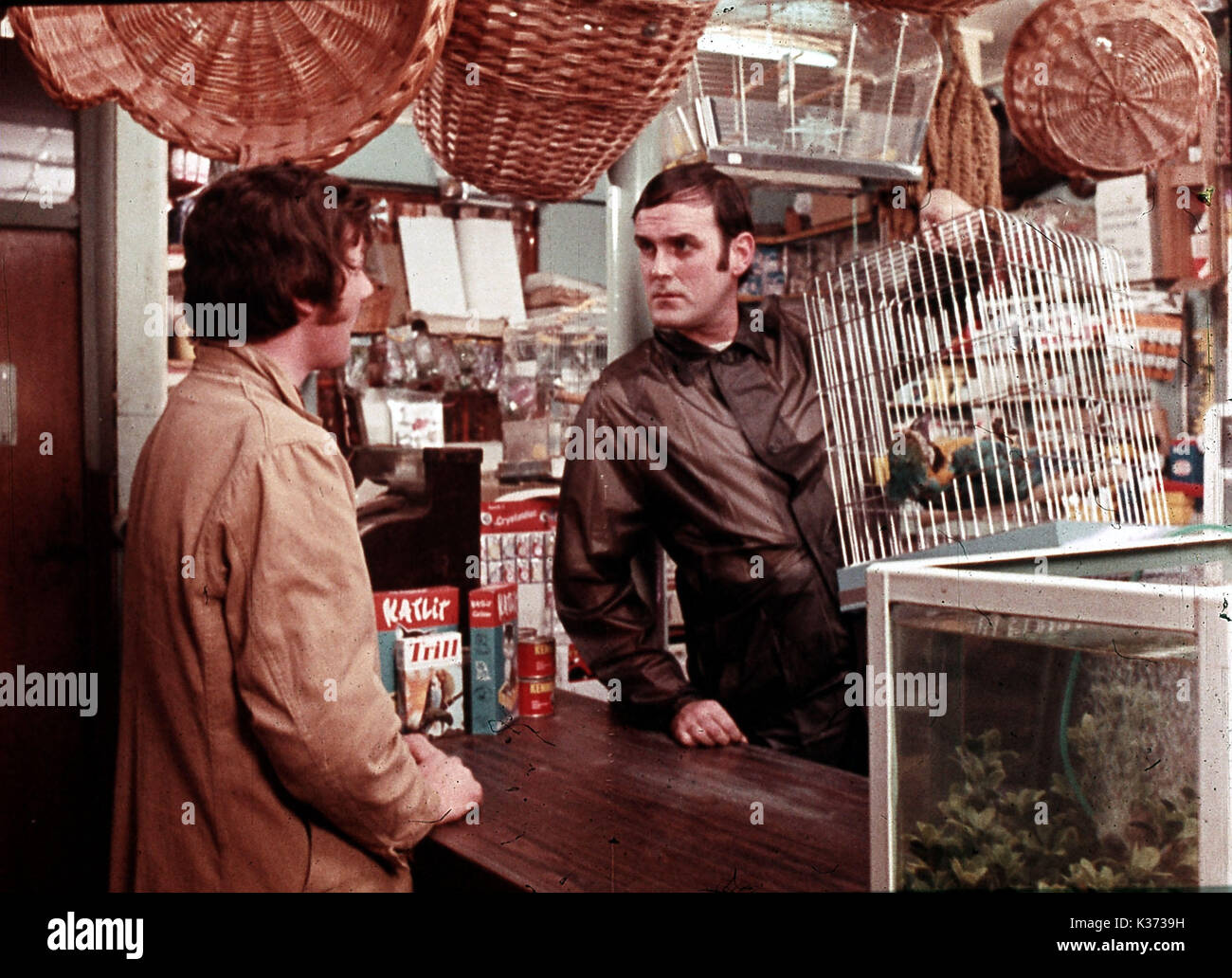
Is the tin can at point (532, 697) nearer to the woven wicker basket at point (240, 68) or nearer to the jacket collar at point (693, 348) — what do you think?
the jacket collar at point (693, 348)

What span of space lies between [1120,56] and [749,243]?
0.76m

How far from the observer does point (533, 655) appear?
80.8 inches

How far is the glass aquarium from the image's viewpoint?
0.85 m

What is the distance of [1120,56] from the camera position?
1.90m

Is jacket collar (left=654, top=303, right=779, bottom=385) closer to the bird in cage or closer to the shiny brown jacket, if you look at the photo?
the shiny brown jacket

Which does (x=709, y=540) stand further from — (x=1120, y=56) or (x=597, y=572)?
(x=1120, y=56)

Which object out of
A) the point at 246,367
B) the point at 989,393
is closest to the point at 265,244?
the point at 246,367

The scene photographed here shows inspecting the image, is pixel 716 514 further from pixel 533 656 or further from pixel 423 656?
pixel 423 656

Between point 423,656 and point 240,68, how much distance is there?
38.1 inches

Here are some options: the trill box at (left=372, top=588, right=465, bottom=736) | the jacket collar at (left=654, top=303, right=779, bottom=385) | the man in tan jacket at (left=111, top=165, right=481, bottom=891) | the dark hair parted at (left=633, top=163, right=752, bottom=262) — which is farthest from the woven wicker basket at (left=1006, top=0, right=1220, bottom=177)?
the trill box at (left=372, top=588, right=465, bottom=736)

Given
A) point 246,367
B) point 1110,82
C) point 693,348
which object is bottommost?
point 246,367

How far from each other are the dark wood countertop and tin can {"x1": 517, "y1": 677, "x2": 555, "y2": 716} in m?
0.13

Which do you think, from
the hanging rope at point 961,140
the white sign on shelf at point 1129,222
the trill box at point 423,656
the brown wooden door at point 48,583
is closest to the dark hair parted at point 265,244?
the trill box at point 423,656
